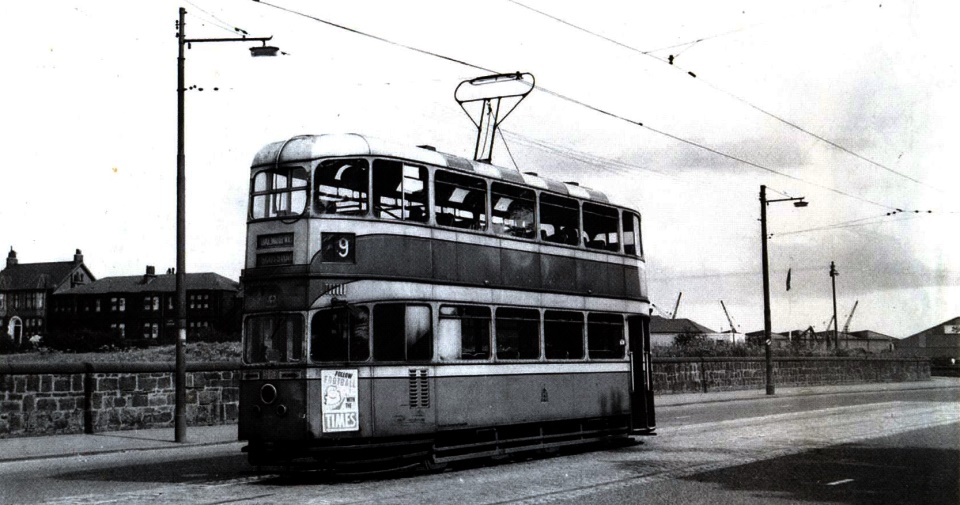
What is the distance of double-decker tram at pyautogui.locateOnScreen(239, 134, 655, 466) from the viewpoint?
495 inches

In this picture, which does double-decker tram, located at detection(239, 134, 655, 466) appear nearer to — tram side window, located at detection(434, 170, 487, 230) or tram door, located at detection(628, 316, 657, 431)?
tram side window, located at detection(434, 170, 487, 230)

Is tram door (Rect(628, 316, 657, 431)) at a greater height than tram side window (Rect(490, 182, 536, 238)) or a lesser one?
lesser

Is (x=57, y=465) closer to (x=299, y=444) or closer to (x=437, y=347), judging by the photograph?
(x=299, y=444)

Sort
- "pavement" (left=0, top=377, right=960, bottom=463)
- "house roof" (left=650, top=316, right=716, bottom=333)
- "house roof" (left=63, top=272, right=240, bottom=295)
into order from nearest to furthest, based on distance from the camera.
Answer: "pavement" (left=0, top=377, right=960, bottom=463) → "house roof" (left=63, top=272, right=240, bottom=295) → "house roof" (left=650, top=316, right=716, bottom=333)

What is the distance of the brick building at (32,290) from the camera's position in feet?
381

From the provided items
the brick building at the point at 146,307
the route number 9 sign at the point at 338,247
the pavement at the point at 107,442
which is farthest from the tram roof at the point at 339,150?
the brick building at the point at 146,307

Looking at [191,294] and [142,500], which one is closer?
[142,500]

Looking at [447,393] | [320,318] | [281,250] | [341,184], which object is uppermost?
[341,184]

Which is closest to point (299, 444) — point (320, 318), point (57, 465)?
point (320, 318)

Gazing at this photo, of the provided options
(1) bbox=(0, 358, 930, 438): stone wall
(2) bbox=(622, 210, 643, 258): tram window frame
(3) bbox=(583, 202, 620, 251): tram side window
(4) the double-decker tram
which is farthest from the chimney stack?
(4) the double-decker tram

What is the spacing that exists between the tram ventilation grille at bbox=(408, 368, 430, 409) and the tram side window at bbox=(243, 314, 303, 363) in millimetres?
1589

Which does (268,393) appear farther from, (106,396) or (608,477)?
(106,396)

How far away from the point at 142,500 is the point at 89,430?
32.2 ft

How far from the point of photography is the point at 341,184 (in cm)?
1315
